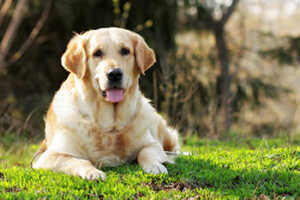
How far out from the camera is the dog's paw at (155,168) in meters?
3.58

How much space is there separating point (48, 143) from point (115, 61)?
128cm

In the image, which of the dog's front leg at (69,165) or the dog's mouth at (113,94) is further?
the dog's mouth at (113,94)

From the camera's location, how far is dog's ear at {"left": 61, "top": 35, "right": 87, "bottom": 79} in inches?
157

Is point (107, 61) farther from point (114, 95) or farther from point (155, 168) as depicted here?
point (155, 168)

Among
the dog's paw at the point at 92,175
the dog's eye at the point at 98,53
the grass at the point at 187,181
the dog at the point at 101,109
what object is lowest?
the grass at the point at 187,181

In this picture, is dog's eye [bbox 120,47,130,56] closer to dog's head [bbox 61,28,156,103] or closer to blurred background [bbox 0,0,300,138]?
dog's head [bbox 61,28,156,103]

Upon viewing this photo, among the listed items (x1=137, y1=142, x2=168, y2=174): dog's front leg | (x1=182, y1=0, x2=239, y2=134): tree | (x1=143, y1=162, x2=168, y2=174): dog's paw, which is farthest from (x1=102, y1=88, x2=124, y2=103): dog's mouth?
(x1=182, y1=0, x2=239, y2=134): tree

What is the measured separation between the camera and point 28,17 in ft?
30.9

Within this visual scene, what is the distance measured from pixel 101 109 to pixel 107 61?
539mm

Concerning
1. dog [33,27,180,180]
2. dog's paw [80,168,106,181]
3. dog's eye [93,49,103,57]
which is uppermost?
dog's eye [93,49,103,57]

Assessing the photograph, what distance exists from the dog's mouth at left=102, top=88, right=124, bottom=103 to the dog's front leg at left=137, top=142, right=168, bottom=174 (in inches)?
24.3

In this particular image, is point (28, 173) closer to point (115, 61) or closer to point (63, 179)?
point (63, 179)

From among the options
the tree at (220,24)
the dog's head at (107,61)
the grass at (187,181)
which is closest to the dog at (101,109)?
the dog's head at (107,61)

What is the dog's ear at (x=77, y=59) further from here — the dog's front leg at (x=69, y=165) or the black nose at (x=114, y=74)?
the dog's front leg at (x=69, y=165)
